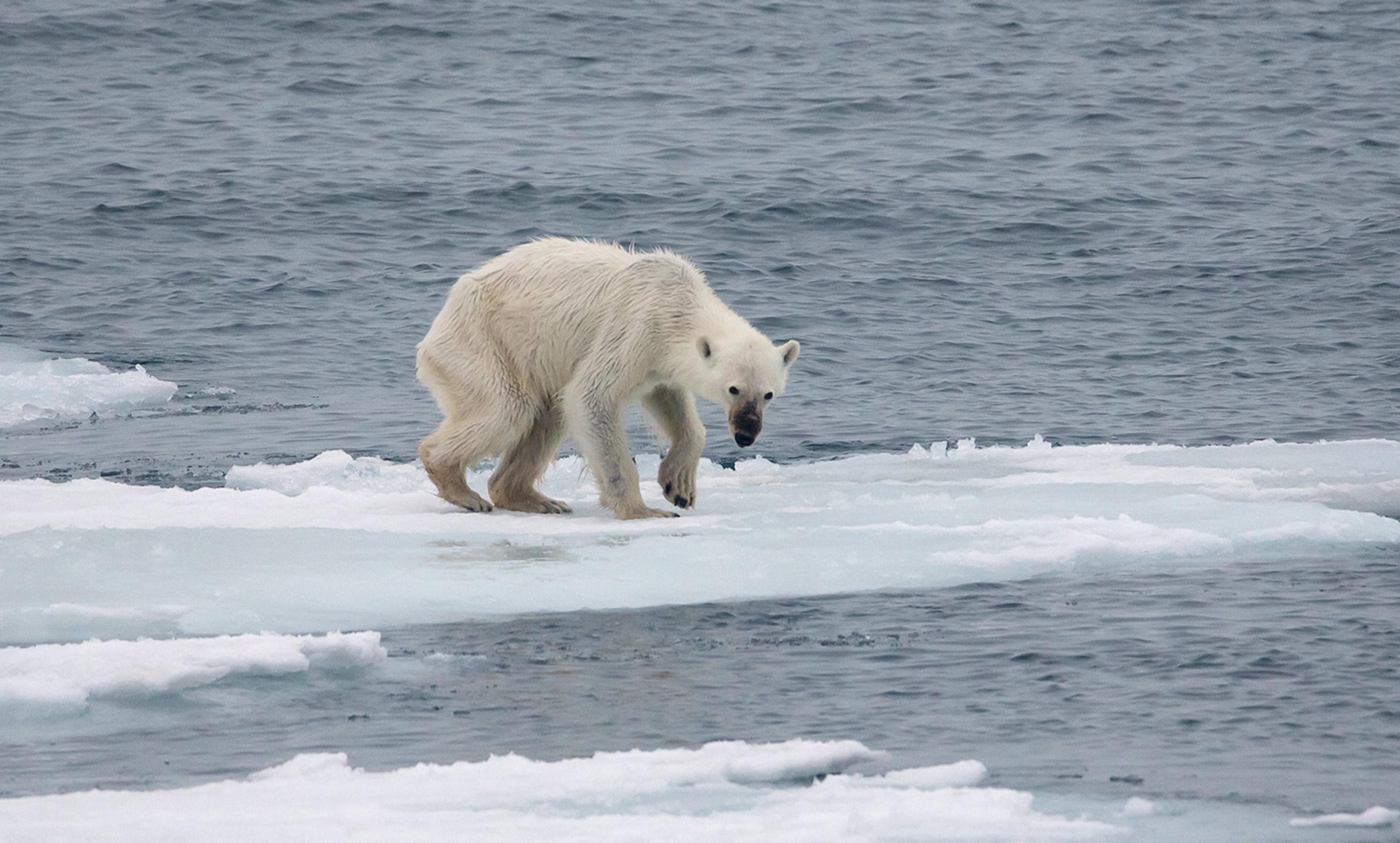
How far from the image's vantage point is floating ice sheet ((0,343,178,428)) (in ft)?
37.8

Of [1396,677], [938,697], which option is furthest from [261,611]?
[1396,677]

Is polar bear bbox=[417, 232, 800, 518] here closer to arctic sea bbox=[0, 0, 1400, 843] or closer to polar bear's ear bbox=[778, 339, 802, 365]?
polar bear's ear bbox=[778, 339, 802, 365]

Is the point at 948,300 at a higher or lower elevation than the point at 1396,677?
lower

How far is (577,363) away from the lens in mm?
8016

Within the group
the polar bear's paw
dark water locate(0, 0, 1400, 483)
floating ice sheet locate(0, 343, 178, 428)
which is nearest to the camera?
the polar bear's paw

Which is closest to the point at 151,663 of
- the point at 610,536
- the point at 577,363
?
the point at 610,536

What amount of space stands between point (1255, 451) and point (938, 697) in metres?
4.92

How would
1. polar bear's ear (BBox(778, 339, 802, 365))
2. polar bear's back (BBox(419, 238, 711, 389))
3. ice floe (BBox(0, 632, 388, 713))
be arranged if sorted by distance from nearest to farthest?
ice floe (BBox(0, 632, 388, 713))
polar bear's ear (BBox(778, 339, 802, 365))
polar bear's back (BBox(419, 238, 711, 389))

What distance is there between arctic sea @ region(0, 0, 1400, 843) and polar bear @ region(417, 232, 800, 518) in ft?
1.00

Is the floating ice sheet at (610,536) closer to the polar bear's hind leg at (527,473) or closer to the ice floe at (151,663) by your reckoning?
the polar bear's hind leg at (527,473)

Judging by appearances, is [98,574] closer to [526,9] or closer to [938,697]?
[938,697]

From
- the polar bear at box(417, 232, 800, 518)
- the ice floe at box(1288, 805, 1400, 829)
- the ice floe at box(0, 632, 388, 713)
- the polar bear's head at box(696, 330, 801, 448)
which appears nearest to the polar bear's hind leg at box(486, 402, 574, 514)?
the polar bear at box(417, 232, 800, 518)

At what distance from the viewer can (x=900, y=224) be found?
17.5 metres

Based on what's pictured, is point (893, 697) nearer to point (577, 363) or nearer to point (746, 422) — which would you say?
point (746, 422)
